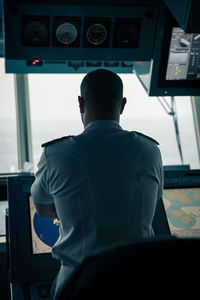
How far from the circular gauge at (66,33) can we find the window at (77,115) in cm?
139

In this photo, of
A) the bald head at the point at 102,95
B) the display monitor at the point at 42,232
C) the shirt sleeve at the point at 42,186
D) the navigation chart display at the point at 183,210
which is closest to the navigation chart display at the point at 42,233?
the display monitor at the point at 42,232

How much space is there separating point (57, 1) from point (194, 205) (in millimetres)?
1155

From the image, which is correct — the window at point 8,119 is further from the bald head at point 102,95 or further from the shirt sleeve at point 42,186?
the bald head at point 102,95

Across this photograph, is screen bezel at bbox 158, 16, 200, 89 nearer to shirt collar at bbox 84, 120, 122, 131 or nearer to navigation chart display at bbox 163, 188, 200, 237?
navigation chart display at bbox 163, 188, 200, 237

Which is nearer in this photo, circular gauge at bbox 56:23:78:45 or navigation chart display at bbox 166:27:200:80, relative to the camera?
Answer: circular gauge at bbox 56:23:78:45

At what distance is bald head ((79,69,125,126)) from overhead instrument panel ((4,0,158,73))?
0.48m

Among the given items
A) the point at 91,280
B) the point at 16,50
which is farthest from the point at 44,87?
the point at 91,280

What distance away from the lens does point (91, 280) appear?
0.73 meters

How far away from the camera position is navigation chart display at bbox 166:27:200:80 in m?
1.82

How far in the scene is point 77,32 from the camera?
1731 millimetres

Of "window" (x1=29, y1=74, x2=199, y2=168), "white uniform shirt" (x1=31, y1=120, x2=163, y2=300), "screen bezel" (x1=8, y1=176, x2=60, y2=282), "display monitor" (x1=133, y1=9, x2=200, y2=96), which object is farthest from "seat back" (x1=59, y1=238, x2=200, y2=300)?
"window" (x1=29, y1=74, x2=199, y2=168)

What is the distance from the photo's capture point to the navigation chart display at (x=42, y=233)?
170 centimetres

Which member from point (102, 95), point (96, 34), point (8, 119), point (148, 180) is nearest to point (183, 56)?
Result: point (96, 34)

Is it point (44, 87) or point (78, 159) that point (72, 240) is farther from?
point (44, 87)
